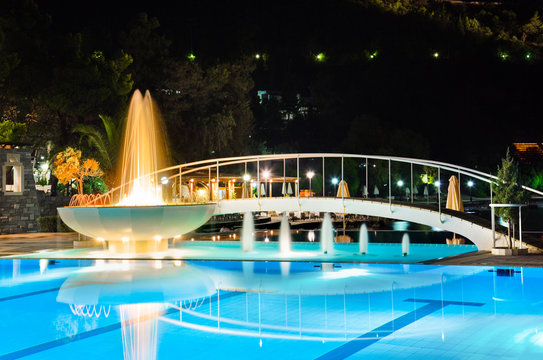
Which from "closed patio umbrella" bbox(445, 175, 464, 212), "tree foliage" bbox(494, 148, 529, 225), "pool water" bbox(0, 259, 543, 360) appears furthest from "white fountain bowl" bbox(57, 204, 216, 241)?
"closed patio umbrella" bbox(445, 175, 464, 212)

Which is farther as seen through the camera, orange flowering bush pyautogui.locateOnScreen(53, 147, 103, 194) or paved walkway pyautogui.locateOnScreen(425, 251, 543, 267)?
orange flowering bush pyautogui.locateOnScreen(53, 147, 103, 194)

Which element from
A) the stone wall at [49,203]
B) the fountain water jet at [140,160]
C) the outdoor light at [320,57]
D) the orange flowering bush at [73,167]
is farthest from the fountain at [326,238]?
the outdoor light at [320,57]

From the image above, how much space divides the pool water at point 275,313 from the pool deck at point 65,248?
30cm

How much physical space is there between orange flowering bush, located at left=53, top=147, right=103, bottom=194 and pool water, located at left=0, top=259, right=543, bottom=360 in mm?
12906

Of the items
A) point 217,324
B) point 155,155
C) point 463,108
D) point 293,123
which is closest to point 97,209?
point 217,324

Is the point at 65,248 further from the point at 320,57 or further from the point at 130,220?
the point at 320,57

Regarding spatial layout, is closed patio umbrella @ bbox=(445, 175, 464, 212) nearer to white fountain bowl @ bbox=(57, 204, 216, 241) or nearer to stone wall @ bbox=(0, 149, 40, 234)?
white fountain bowl @ bbox=(57, 204, 216, 241)

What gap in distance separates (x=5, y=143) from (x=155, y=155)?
7.02 meters

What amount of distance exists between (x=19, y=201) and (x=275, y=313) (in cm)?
1839

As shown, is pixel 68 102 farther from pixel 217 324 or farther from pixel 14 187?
pixel 217 324

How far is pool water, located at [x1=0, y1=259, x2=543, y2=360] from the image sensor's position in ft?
18.8

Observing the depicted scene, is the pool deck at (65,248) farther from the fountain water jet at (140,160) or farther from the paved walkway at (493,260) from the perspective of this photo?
the fountain water jet at (140,160)

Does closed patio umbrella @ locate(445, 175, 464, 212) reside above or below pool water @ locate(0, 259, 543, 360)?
above

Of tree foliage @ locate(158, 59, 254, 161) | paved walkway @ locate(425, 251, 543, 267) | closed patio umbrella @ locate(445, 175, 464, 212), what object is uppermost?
tree foliage @ locate(158, 59, 254, 161)
